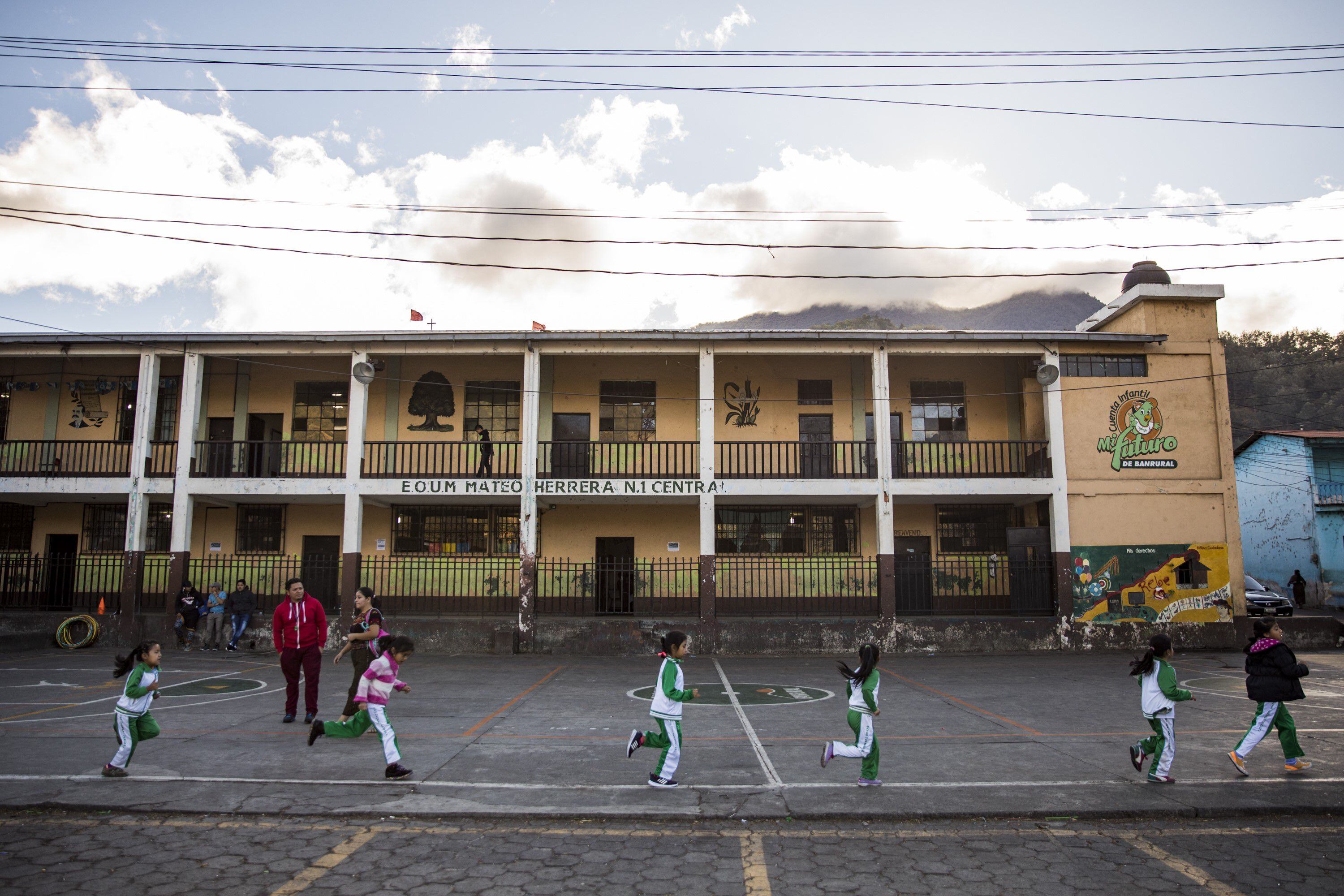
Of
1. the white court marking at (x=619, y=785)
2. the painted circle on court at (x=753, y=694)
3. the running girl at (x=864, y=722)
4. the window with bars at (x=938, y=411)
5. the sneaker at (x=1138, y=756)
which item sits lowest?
the painted circle on court at (x=753, y=694)

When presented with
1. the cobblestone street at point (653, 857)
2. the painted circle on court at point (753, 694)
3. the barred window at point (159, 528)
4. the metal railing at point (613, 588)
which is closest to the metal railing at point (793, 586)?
the metal railing at point (613, 588)

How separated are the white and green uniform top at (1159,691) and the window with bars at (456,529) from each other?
648 inches

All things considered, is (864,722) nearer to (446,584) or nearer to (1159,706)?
(1159,706)

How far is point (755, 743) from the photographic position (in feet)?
28.0

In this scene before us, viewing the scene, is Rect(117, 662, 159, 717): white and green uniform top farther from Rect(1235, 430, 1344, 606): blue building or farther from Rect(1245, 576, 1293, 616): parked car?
Rect(1235, 430, 1344, 606): blue building

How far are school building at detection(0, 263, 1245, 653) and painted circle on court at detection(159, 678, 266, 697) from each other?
4.31 m

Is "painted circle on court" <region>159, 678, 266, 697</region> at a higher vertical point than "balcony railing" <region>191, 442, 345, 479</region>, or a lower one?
lower

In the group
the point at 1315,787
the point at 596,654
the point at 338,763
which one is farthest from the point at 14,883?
the point at 596,654

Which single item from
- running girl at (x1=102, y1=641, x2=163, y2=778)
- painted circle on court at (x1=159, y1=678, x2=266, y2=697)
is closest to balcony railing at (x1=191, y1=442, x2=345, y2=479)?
painted circle on court at (x1=159, y1=678, x2=266, y2=697)

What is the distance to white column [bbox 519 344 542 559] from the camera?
18.2 metres

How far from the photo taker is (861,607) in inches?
797

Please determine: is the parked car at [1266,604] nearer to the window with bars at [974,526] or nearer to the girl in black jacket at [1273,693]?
the window with bars at [974,526]

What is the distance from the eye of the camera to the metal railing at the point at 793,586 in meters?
20.0

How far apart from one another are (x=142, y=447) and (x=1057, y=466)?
70.3ft
